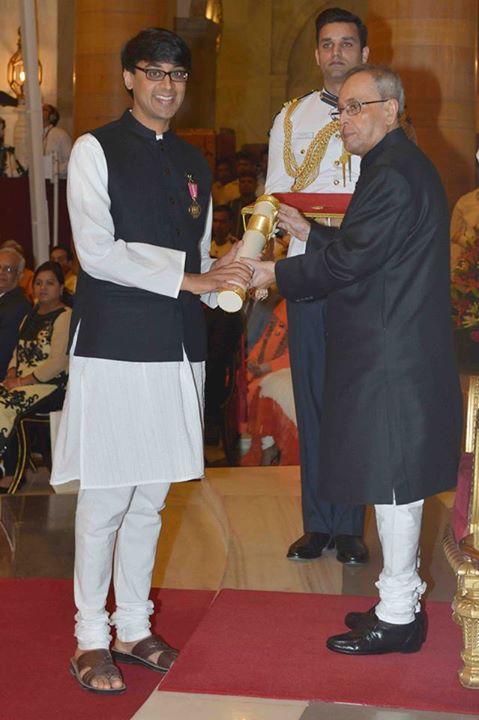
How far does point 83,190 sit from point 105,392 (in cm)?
61

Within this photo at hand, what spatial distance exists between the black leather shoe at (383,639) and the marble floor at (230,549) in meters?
0.37

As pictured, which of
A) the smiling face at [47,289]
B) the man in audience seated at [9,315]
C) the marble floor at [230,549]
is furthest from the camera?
the man in audience seated at [9,315]

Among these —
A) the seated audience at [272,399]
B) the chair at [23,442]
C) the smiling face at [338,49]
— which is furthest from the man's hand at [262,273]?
the chair at [23,442]

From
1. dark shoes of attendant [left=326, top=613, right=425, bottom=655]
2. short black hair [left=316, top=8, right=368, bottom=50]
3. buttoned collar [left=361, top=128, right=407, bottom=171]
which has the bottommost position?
dark shoes of attendant [left=326, top=613, right=425, bottom=655]

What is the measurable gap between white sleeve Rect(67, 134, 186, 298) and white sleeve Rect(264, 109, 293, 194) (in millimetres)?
1302

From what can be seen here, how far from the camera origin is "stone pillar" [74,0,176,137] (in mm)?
11719

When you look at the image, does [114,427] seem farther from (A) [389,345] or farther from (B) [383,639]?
(B) [383,639]

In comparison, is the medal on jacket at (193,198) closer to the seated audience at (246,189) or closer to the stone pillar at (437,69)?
the stone pillar at (437,69)

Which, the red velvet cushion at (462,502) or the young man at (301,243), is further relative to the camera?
the young man at (301,243)

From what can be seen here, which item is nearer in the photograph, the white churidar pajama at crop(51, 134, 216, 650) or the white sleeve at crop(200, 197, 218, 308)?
the white churidar pajama at crop(51, 134, 216, 650)

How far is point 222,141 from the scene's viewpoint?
15.3 meters

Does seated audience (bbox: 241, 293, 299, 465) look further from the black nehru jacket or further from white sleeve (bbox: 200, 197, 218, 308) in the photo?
the black nehru jacket

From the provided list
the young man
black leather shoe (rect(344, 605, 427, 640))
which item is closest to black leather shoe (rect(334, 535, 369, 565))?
the young man

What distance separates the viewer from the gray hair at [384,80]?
3936 mm
